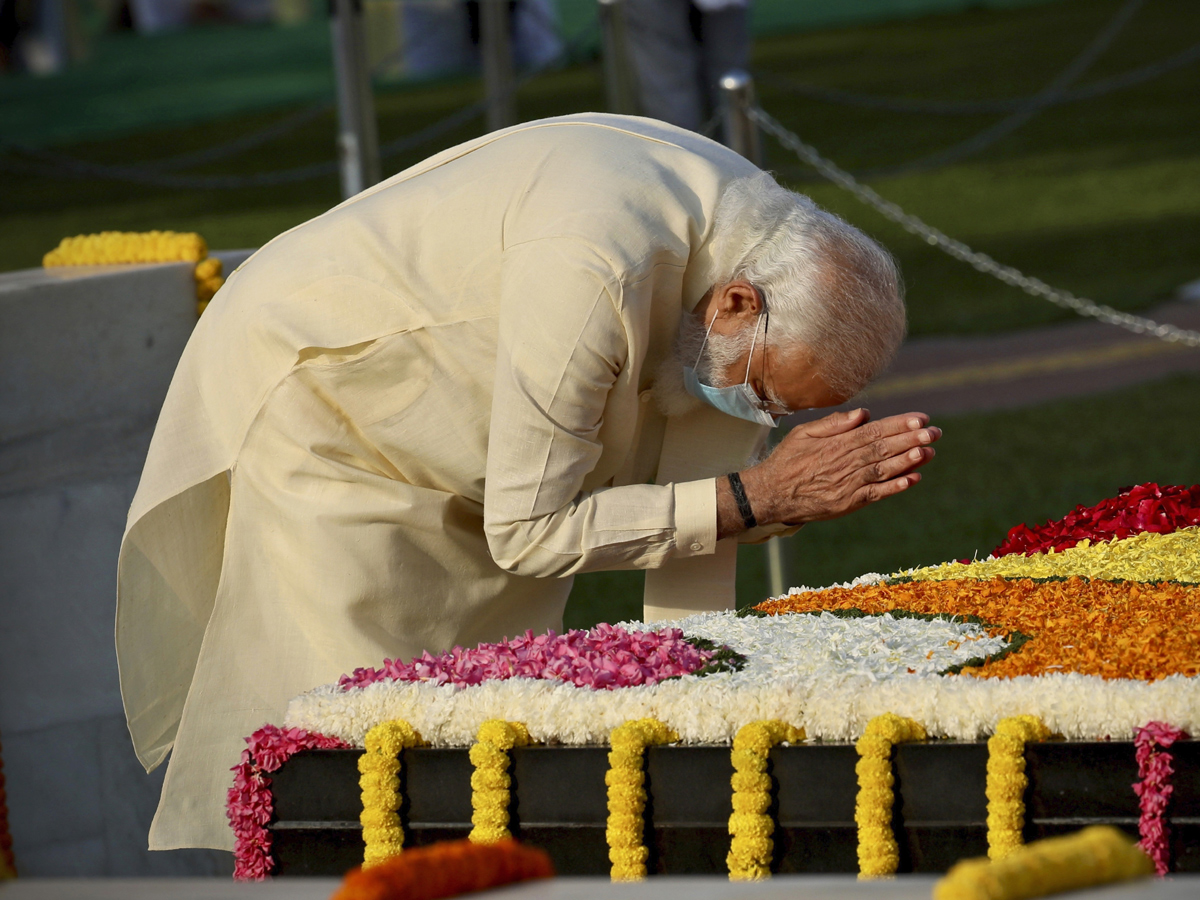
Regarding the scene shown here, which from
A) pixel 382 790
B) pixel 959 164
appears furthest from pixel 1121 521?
pixel 959 164

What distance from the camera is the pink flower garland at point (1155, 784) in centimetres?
173

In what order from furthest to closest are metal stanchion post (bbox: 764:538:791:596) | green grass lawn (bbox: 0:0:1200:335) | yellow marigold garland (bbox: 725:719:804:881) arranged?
1. green grass lawn (bbox: 0:0:1200:335)
2. metal stanchion post (bbox: 764:538:791:596)
3. yellow marigold garland (bbox: 725:719:804:881)

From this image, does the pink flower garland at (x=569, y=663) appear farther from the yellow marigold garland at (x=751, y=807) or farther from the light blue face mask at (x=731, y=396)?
the light blue face mask at (x=731, y=396)

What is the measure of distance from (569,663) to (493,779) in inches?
8.8

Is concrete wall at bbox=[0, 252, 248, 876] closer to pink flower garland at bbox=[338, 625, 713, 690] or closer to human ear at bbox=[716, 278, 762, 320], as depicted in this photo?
pink flower garland at bbox=[338, 625, 713, 690]

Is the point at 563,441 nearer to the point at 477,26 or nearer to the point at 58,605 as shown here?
the point at 58,605

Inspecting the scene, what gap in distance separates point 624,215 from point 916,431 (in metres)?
0.57

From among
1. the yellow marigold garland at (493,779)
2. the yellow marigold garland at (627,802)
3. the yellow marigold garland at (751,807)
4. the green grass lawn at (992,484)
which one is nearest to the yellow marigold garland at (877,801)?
the yellow marigold garland at (751,807)

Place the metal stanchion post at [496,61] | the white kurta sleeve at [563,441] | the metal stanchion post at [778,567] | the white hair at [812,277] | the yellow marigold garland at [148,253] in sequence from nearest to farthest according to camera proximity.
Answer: the white kurta sleeve at [563,441]
the white hair at [812,277]
the yellow marigold garland at [148,253]
the metal stanchion post at [778,567]
the metal stanchion post at [496,61]

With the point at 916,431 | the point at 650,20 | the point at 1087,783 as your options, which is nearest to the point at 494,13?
the point at 650,20

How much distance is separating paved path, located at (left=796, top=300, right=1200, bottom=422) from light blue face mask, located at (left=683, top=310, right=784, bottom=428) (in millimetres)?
4698

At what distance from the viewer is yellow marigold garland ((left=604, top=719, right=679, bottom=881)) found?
1.90 metres

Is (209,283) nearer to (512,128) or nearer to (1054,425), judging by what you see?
(512,128)

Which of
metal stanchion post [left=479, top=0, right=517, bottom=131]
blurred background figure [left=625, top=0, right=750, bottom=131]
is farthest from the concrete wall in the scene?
blurred background figure [left=625, top=0, right=750, bottom=131]
